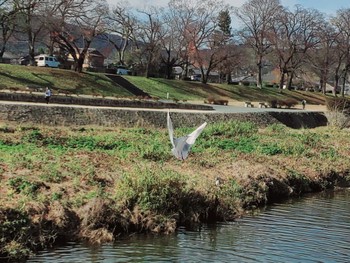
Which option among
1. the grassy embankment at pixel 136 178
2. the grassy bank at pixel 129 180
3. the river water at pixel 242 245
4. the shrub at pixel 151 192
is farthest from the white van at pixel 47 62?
the shrub at pixel 151 192

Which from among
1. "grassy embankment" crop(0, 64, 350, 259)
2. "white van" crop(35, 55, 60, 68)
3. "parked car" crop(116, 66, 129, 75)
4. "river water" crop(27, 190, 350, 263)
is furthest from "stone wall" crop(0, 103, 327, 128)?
"white van" crop(35, 55, 60, 68)

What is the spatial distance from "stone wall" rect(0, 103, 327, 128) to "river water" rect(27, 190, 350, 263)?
1710 centimetres

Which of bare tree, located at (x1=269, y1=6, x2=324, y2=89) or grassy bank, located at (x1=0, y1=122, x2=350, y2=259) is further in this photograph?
bare tree, located at (x1=269, y1=6, x2=324, y2=89)

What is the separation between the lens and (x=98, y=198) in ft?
38.0

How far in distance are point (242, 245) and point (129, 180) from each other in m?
2.96

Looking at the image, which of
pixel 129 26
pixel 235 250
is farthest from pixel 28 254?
pixel 129 26

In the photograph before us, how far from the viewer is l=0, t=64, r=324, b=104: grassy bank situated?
45562mm

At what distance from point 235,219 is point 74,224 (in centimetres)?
449

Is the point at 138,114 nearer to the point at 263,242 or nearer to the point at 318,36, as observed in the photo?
the point at 263,242

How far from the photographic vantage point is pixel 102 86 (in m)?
50.9

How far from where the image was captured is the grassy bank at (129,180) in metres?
11.0

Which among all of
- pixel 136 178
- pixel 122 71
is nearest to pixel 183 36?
pixel 122 71

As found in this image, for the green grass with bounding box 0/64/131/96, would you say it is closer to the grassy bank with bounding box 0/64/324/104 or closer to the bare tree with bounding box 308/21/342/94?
the grassy bank with bounding box 0/64/324/104

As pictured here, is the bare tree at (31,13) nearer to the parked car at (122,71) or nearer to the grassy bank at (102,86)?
the grassy bank at (102,86)
